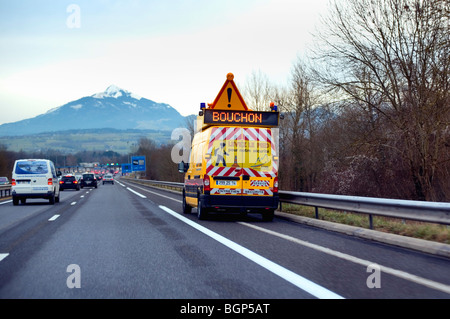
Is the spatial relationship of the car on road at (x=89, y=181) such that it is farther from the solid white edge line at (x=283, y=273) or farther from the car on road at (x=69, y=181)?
the solid white edge line at (x=283, y=273)

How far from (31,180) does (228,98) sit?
11.5 meters

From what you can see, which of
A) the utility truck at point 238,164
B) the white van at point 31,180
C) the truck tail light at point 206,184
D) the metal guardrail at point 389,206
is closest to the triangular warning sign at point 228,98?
the utility truck at point 238,164

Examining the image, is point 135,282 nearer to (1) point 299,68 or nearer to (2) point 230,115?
(2) point 230,115

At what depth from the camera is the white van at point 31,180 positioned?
22.6 meters

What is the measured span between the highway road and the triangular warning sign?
522cm

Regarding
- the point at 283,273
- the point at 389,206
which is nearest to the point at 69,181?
the point at 389,206

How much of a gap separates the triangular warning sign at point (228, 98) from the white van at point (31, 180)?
10.8 metres

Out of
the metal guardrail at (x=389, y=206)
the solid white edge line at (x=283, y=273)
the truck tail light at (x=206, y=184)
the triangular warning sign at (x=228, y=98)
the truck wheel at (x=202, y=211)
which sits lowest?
the solid white edge line at (x=283, y=273)

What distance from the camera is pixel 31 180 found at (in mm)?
22734

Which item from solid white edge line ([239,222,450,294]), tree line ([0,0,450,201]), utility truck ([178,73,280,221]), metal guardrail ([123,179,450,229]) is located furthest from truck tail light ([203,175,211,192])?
tree line ([0,0,450,201])

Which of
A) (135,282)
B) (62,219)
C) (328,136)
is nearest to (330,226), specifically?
(135,282)

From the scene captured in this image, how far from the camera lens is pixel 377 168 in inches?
963

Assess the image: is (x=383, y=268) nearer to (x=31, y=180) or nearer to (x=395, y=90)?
(x=395, y=90)

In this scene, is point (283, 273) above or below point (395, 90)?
below
